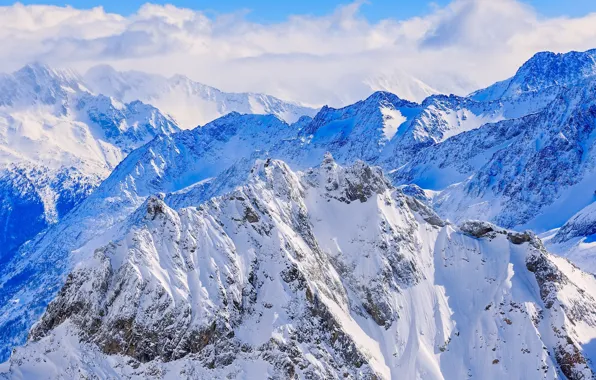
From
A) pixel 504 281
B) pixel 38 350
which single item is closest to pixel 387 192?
pixel 504 281

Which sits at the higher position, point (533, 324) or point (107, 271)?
point (107, 271)

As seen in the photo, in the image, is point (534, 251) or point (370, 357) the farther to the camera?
point (534, 251)

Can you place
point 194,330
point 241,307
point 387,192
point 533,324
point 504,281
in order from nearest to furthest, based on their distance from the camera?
point 194,330
point 241,307
point 533,324
point 504,281
point 387,192

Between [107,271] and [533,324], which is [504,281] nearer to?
[533,324]

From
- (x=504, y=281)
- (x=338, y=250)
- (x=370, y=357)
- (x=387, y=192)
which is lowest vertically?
(x=370, y=357)

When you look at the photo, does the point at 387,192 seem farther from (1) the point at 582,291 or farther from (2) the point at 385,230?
(1) the point at 582,291

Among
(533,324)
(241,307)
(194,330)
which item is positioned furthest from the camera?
(533,324)
